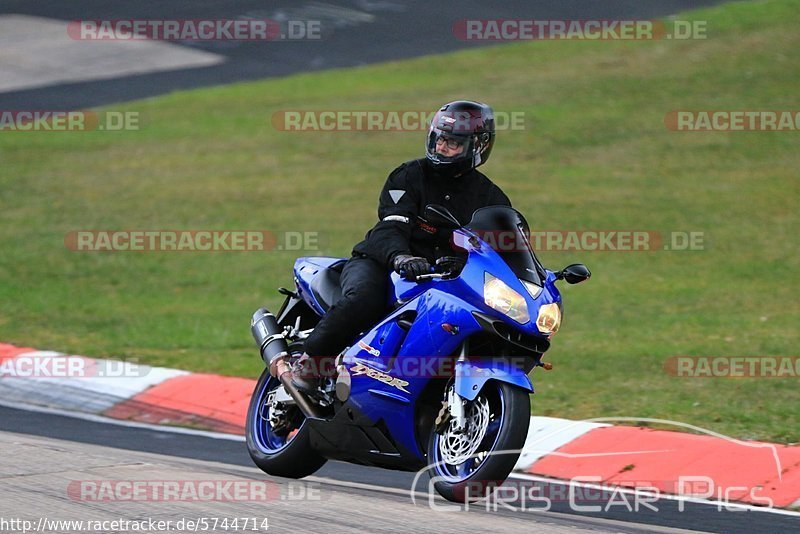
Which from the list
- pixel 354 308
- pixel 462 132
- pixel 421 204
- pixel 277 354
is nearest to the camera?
pixel 462 132

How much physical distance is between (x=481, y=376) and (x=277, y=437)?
6.35 ft

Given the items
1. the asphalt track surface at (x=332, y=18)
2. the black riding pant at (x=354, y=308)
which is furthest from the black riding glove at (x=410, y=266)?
the asphalt track surface at (x=332, y=18)

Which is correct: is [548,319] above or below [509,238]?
below

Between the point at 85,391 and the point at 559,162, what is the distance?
1155cm

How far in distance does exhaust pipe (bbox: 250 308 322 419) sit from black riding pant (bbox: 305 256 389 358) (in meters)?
0.28

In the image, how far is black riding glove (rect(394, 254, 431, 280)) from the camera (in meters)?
6.98

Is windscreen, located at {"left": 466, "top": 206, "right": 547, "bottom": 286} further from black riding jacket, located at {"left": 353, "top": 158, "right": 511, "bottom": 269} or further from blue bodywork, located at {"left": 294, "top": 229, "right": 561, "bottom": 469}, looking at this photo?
black riding jacket, located at {"left": 353, "top": 158, "right": 511, "bottom": 269}

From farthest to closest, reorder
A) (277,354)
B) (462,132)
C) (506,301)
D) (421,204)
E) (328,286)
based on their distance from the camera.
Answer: (277,354) < (328,286) < (421,204) < (462,132) < (506,301)

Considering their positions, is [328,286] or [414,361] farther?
[328,286]

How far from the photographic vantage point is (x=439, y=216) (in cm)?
710

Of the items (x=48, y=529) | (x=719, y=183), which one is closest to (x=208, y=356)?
(x=48, y=529)

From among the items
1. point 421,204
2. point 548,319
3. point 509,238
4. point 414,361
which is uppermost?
point 421,204

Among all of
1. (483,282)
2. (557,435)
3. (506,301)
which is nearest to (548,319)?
(506,301)

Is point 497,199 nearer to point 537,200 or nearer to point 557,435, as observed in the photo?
point 557,435
